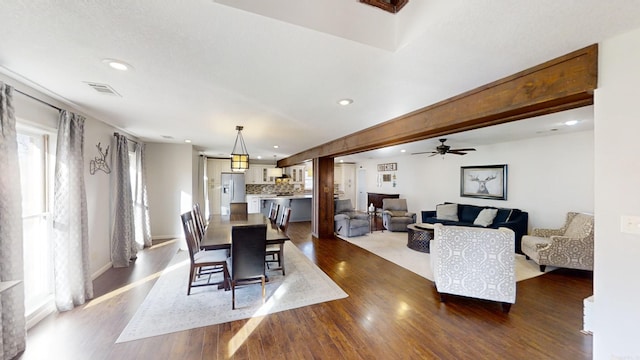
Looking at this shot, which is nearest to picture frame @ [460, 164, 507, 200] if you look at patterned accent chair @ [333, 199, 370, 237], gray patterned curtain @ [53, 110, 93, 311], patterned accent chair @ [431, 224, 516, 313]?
patterned accent chair @ [333, 199, 370, 237]

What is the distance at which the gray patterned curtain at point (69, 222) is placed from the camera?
2592mm

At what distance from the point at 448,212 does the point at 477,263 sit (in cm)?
366

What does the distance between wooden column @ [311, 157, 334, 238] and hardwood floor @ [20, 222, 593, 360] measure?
2778 mm

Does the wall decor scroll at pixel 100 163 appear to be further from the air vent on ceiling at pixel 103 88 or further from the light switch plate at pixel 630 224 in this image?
the light switch plate at pixel 630 224

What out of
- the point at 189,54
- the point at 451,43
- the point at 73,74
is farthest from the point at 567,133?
the point at 73,74

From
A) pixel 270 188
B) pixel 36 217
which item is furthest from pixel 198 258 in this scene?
pixel 270 188

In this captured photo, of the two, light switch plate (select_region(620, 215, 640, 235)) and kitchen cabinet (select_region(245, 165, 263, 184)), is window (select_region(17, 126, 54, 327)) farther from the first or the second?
kitchen cabinet (select_region(245, 165, 263, 184))

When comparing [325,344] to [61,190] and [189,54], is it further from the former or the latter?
[61,190]

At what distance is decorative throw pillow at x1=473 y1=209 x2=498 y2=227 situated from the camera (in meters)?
5.22

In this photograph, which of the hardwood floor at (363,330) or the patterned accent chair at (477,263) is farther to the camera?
the patterned accent chair at (477,263)

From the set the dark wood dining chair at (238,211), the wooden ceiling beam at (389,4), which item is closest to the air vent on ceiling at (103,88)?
the wooden ceiling beam at (389,4)

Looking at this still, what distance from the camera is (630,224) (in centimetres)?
138

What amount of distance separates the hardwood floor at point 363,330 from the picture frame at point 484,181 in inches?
102

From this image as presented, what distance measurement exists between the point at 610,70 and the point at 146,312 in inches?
177
